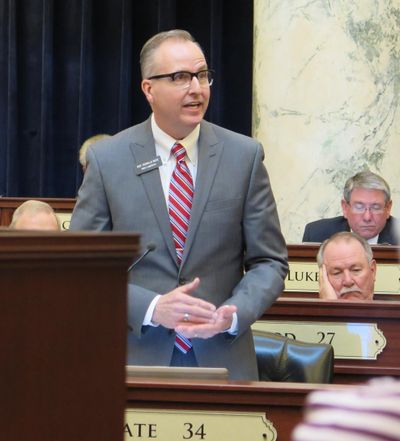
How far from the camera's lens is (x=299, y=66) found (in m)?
7.13

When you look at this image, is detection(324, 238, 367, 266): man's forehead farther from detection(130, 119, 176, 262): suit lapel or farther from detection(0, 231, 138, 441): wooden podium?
detection(0, 231, 138, 441): wooden podium

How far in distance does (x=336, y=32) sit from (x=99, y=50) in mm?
5360

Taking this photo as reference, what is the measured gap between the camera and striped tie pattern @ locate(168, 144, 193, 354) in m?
3.31

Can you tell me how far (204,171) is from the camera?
11.0 feet

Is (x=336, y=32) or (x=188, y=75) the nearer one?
(x=188, y=75)

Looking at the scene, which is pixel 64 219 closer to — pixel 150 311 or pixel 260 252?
pixel 260 252

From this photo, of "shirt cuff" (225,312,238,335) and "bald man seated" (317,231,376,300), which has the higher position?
"shirt cuff" (225,312,238,335)

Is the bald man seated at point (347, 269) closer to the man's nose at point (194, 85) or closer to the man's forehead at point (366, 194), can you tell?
the man's forehead at point (366, 194)

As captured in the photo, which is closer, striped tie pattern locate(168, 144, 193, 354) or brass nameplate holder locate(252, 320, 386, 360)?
striped tie pattern locate(168, 144, 193, 354)

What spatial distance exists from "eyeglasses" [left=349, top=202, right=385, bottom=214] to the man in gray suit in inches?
124

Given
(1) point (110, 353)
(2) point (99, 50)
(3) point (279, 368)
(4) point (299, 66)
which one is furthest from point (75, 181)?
(1) point (110, 353)

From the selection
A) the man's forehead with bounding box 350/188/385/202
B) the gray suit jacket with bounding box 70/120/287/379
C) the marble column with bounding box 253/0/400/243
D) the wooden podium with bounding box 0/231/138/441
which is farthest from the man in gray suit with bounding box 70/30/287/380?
the marble column with bounding box 253/0/400/243

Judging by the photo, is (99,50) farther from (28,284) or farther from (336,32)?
(28,284)

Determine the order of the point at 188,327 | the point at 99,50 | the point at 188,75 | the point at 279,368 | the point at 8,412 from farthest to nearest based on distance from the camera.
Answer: the point at 99,50, the point at 279,368, the point at 188,75, the point at 188,327, the point at 8,412
